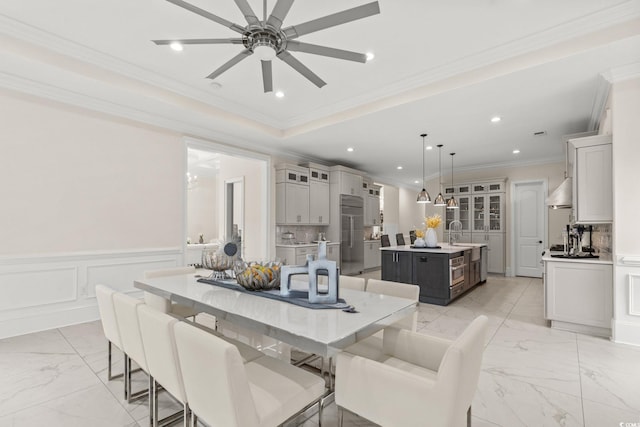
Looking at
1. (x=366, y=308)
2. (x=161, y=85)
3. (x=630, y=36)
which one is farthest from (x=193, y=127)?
(x=630, y=36)

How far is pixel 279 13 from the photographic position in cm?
192

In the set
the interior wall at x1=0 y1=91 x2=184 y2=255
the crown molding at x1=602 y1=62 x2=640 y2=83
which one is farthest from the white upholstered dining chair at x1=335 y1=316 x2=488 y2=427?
the interior wall at x1=0 y1=91 x2=184 y2=255

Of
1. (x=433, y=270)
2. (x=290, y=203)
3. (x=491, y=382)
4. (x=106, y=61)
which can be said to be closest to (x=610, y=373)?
(x=491, y=382)

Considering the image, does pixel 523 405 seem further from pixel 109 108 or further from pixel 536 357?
pixel 109 108

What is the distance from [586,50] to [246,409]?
12.3ft

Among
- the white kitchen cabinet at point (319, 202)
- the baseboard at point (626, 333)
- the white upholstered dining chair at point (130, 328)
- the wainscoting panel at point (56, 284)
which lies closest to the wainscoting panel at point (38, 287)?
the wainscoting panel at point (56, 284)

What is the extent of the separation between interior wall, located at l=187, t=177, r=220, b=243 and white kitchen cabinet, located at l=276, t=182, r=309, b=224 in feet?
11.4

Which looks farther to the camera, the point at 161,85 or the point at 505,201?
the point at 505,201

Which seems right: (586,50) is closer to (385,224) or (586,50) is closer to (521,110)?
(521,110)

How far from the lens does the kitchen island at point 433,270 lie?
459 cm

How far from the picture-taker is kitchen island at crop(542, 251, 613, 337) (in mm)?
3332

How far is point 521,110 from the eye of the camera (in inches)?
162

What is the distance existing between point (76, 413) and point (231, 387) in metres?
1.62

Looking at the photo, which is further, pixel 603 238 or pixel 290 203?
pixel 290 203
